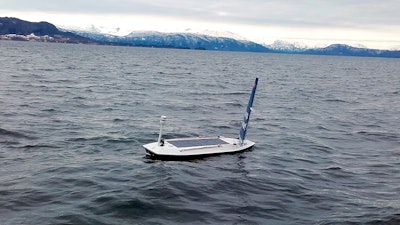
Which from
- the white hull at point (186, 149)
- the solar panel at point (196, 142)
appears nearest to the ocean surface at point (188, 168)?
the white hull at point (186, 149)

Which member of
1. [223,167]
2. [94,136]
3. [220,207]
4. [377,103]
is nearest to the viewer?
[220,207]

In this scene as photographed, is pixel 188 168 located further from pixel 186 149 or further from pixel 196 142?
pixel 196 142

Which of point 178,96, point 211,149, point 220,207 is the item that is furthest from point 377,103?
point 220,207

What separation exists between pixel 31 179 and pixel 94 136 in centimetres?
996

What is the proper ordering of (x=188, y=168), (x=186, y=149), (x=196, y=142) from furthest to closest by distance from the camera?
1. (x=196, y=142)
2. (x=186, y=149)
3. (x=188, y=168)

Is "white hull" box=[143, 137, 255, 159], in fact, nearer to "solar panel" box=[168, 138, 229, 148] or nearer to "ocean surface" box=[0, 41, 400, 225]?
"solar panel" box=[168, 138, 229, 148]

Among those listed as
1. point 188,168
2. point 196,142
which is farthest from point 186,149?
point 188,168

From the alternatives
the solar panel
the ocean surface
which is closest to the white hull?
the solar panel

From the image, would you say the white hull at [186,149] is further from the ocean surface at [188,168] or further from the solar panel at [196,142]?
the ocean surface at [188,168]

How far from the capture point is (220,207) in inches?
718

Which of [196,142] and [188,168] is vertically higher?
[196,142]

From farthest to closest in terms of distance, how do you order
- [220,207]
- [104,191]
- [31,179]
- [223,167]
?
[223,167]
[31,179]
[104,191]
[220,207]

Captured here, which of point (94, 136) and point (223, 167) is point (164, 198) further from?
point (94, 136)

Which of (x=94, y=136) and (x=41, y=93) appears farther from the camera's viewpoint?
(x=41, y=93)
